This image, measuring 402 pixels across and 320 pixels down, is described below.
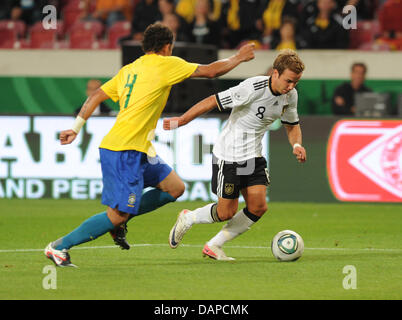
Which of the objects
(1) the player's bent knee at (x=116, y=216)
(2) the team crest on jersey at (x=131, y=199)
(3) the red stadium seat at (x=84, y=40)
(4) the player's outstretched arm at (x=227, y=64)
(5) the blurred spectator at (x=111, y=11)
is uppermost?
(4) the player's outstretched arm at (x=227, y=64)

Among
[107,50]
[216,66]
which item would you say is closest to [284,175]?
[107,50]

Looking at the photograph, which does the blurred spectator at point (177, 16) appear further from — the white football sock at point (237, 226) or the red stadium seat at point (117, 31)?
the white football sock at point (237, 226)

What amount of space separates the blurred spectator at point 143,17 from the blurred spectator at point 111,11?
49.8 inches

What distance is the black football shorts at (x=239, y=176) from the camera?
328 inches

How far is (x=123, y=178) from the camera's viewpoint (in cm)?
781

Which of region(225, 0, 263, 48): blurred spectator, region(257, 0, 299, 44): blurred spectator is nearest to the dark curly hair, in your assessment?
region(257, 0, 299, 44): blurred spectator

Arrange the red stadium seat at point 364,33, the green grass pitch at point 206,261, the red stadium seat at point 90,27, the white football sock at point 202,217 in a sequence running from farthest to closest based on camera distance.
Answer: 1. the red stadium seat at point 90,27
2. the red stadium seat at point 364,33
3. the white football sock at point 202,217
4. the green grass pitch at point 206,261

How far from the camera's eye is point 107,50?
1738 cm

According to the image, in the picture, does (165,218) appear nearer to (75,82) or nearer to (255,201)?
(255,201)

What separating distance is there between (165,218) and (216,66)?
4.86 meters

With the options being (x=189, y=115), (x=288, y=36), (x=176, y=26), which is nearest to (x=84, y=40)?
(x=176, y=26)

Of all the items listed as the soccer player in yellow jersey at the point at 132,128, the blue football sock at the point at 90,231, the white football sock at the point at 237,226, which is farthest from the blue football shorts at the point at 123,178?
the white football sock at the point at 237,226

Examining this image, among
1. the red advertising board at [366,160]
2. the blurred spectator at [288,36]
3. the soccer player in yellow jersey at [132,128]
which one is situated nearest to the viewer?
the soccer player in yellow jersey at [132,128]

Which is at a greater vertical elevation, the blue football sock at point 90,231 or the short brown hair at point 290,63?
the short brown hair at point 290,63
